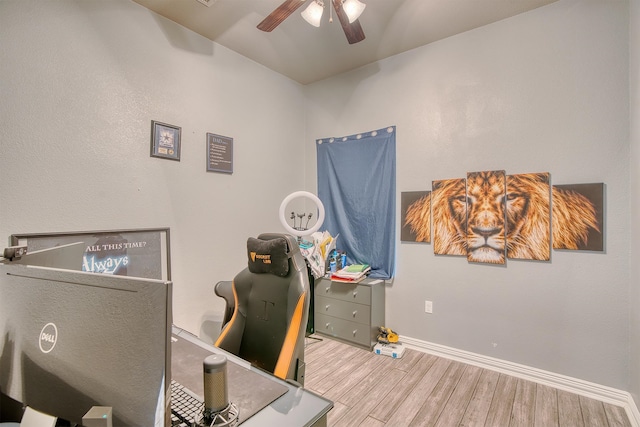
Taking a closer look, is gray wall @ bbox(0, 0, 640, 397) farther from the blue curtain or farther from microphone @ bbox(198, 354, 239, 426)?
microphone @ bbox(198, 354, 239, 426)

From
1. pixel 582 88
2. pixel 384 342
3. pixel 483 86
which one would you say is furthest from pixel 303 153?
pixel 582 88

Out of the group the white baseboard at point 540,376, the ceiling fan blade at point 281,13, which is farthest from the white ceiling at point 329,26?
the white baseboard at point 540,376

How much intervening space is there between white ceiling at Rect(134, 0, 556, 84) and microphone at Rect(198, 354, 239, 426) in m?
2.46

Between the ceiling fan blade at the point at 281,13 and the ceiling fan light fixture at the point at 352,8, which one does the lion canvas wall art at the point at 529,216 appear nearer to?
the ceiling fan light fixture at the point at 352,8

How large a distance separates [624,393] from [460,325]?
1063mm

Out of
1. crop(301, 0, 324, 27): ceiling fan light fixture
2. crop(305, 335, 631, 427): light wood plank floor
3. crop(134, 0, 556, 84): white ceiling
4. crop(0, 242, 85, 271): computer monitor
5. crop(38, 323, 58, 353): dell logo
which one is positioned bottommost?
crop(305, 335, 631, 427): light wood plank floor

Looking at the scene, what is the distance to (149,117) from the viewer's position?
225cm

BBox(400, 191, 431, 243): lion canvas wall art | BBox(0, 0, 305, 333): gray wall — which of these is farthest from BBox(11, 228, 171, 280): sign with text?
BBox(400, 191, 431, 243): lion canvas wall art

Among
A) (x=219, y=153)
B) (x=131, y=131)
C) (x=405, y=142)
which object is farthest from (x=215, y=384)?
(x=405, y=142)

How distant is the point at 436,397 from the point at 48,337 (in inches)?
91.7

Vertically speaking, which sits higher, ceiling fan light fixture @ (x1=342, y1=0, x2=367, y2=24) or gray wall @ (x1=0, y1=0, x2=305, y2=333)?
ceiling fan light fixture @ (x1=342, y1=0, x2=367, y2=24)

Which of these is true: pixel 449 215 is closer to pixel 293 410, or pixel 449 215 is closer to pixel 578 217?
pixel 578 217

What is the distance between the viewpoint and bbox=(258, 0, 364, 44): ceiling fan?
181 cm

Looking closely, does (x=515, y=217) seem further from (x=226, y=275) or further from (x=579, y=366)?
(x=226, y=275)
